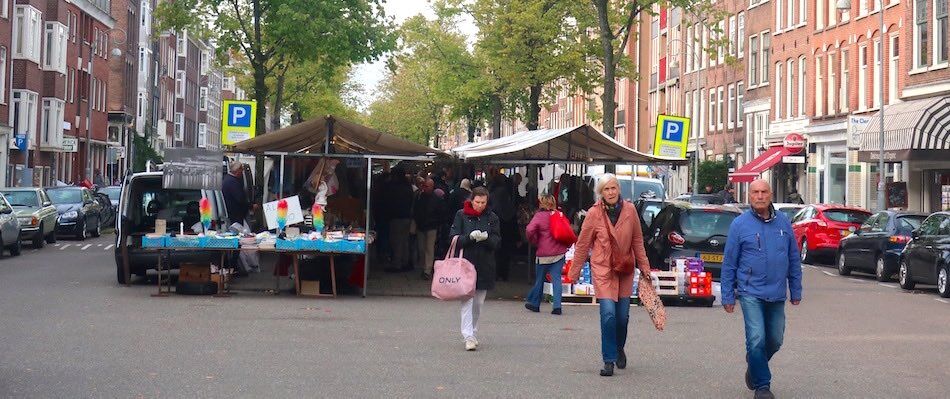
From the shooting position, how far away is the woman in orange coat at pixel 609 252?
1215cm

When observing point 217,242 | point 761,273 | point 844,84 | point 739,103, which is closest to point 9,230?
point 217,242

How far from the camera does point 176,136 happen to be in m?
110

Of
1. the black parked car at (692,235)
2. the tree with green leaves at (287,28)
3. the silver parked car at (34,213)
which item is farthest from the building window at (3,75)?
the black parked car at (692,235)

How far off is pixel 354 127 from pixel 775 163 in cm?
3876

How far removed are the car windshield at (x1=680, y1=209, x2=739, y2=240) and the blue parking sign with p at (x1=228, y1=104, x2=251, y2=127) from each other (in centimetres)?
916

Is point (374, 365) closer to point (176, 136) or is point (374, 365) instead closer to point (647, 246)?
point (647, 246)

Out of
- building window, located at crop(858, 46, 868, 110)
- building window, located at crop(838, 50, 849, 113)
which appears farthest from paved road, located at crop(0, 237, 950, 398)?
building window, located at crop(838, 50, 849, 113)

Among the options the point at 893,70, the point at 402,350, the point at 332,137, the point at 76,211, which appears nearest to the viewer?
the point at 402,350

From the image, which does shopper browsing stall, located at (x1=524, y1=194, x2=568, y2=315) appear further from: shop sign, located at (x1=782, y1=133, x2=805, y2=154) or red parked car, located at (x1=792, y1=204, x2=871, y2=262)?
shop sign, located at (x1=782, y1=133, x2=805, y2=154)

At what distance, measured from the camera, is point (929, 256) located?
81.1 ft

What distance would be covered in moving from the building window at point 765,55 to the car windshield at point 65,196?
3128cm

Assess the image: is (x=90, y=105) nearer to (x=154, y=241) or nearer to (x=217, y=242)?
(x=154, y=241)

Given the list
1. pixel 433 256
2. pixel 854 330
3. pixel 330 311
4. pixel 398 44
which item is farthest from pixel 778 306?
pixel 398 44

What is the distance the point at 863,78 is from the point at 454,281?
39.0 metres
